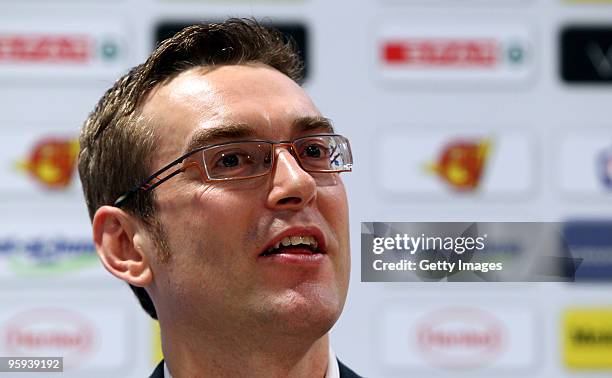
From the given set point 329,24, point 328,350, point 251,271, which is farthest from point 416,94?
point 251,271

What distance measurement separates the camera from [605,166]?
310cm

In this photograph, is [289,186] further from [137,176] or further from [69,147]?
[69,147]

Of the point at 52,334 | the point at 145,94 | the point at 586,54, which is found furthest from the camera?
the point at 586,54

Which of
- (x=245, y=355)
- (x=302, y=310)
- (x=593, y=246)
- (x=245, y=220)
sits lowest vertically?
(x=593, y=246)

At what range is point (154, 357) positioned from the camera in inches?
119

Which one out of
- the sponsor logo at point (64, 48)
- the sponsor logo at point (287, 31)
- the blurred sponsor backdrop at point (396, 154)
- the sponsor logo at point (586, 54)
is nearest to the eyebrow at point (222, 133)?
the blurred sponsor backdrop at point (396, 154)

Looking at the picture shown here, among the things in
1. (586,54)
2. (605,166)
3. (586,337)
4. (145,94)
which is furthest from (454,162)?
(145,94)

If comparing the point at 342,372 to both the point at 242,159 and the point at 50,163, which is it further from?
the point at 50,163

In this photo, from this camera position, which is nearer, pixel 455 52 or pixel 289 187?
pixel 289 187

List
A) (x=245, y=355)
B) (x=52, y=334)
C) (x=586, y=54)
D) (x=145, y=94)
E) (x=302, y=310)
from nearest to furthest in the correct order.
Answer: (x=302, y=310) < (x=245, y=355) < (x=145, y=94) < (x=52, y=334) < (x=586, y=54)

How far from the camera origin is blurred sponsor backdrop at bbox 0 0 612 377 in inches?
117

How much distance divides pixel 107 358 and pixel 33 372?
1208mm

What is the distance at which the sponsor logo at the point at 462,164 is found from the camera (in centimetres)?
304

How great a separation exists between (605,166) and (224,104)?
2126mm
